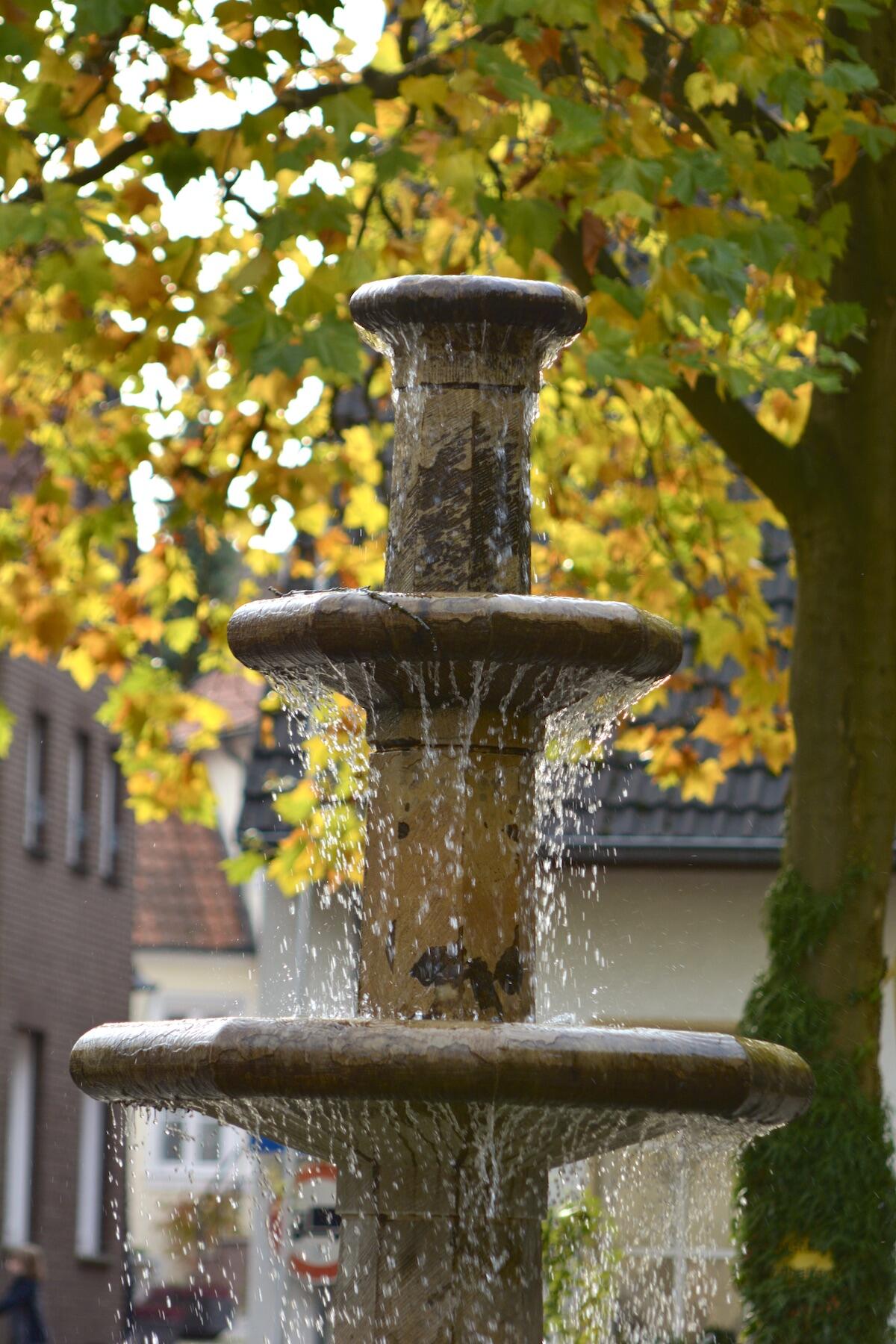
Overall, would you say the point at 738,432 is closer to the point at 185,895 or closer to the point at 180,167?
the point at 180,167

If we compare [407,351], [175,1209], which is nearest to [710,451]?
[407,351]

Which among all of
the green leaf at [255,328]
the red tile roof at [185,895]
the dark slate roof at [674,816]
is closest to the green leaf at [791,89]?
the green leaf at [255,328]

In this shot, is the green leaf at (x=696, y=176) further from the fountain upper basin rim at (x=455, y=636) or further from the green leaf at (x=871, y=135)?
the fountain upper basin rim at (x=455, y=636)

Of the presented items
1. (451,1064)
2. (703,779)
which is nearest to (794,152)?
(451,1064)

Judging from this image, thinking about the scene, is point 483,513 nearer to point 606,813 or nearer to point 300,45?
point 300,45

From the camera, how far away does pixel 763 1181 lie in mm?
8164

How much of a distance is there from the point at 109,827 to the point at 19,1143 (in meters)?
5.31

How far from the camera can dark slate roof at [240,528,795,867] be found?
13258 millimetres

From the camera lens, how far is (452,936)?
17.4 feet

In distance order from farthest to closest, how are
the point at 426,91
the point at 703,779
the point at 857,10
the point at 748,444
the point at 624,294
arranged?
the point at 703,779
the point at 748,444
the point at 426,91
the point at 624,294
the point at 857,10

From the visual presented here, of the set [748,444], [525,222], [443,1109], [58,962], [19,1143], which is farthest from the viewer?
[58,962]

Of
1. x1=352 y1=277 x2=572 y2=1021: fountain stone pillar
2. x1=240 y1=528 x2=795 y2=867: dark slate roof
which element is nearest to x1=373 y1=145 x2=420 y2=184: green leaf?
x1=352 y1=277 x2=572 y2=1021: fountain stone pillar

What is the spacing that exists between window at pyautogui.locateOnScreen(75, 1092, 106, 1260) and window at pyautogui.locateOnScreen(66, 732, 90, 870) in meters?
2.85

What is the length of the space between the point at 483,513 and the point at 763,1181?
353 cm
